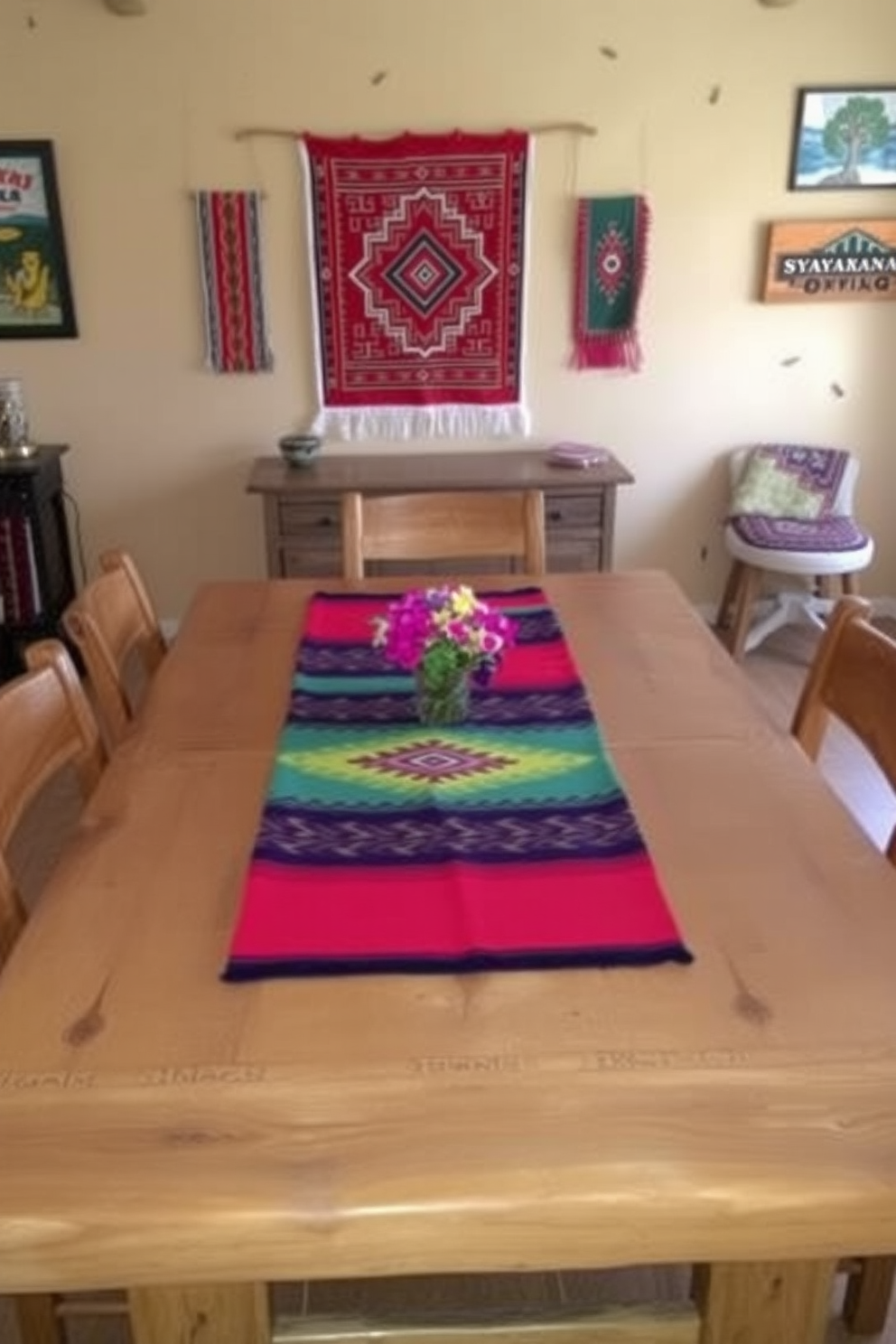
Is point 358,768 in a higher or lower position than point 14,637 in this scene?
higher

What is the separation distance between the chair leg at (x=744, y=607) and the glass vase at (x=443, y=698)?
220 cm

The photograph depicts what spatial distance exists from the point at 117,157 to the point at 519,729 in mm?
2779

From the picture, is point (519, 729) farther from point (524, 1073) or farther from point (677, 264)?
point (677, 264)

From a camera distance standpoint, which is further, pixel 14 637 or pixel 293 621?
pixel 14 637

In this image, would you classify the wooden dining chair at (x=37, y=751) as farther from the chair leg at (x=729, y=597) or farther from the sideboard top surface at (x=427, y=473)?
the chair leg at (x=729, y=597)

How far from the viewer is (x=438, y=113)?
11.1 feet

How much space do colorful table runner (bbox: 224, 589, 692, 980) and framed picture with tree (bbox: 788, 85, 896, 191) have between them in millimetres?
2592

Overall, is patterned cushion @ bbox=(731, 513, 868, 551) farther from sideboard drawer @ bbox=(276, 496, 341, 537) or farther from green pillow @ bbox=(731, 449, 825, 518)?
sideboard drawer @ bbox=(276, 496, 341, 537)

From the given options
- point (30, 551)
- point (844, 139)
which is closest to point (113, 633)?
point (30, 551)

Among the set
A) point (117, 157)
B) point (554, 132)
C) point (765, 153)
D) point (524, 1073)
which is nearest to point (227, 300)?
point (117, 157)

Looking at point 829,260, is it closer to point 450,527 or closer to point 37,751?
point 450,527

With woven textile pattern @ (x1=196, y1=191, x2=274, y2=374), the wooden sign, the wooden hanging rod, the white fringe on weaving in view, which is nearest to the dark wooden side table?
woven textile pattern @ (x1=196, y1=191, x2=274, y2=374)

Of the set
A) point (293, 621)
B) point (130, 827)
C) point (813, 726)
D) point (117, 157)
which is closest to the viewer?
point (130, 827)

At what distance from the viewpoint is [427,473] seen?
346cm
